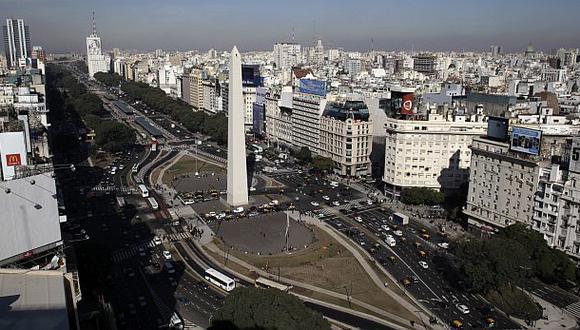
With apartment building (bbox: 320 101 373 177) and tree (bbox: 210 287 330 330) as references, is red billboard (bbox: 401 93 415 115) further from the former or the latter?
tree (bbox: 210 287 330 330)

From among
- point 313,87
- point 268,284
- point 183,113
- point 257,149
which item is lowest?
point 268,284

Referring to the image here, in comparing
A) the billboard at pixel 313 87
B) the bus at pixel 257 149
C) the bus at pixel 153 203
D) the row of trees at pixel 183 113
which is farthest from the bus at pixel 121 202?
the billboard at pixel 313 87

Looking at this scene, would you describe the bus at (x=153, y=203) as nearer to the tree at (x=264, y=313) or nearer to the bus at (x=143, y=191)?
the bus at (x=143, y=191)

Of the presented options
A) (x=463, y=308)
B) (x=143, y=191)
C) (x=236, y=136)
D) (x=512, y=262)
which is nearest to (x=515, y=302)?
(x=512, y=262)

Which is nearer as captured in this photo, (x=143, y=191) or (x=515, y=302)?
(x=515, y=302)

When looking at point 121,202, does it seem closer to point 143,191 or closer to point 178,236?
point 143,191

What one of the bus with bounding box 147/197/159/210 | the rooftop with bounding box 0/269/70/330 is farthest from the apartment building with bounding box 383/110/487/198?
the rooftop with bounding box 0/269/70/330
